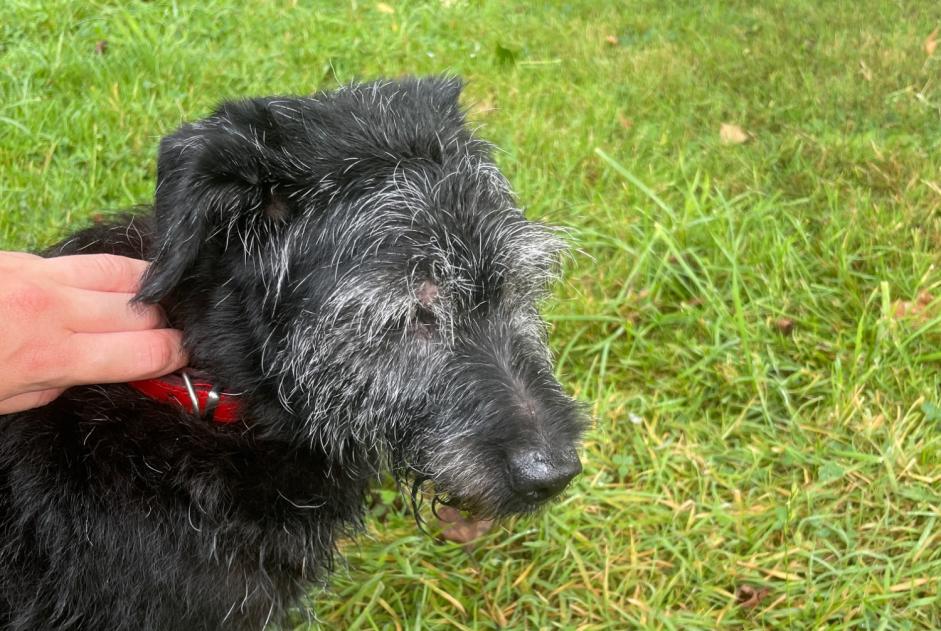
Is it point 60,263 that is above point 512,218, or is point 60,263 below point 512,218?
below

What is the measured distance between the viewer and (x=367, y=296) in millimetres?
2502

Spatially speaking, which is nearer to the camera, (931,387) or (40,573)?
(40,573)

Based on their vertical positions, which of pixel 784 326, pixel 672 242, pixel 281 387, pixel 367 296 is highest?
pixel 367 296

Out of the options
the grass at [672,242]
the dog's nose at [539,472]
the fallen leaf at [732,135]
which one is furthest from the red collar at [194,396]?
the fallen leaf at [732,135]

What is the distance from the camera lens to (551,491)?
2555 mm

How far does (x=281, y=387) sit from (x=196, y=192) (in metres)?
0.64

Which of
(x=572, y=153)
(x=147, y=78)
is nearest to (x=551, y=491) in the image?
(x=572, y=153)

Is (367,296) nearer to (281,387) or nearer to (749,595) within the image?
(281,387)

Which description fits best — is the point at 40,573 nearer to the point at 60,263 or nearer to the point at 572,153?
the point at 60,263

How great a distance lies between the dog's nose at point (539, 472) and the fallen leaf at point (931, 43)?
4917 mm

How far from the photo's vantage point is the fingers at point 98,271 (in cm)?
266

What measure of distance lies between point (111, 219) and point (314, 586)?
5.16 ft

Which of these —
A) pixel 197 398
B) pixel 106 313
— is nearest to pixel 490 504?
pixel 197 398

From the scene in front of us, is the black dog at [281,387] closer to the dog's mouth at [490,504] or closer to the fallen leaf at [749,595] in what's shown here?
the dog's mouth at [490,504]
